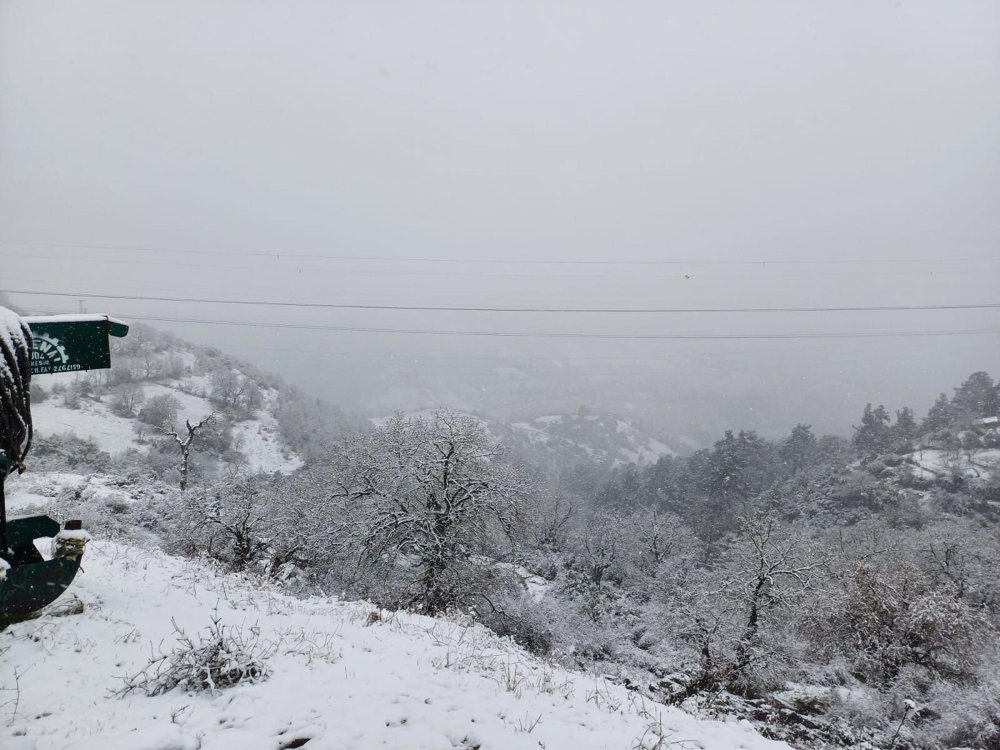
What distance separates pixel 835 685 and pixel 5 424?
29.9 m

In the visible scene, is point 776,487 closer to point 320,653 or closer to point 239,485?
point 239,485

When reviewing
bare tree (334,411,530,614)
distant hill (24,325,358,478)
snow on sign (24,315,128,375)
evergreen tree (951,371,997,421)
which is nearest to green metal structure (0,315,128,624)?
snow on sign (24,315,128,375)

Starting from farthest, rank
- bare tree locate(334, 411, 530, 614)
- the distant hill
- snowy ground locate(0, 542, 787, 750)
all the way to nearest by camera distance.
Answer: the distant hill < bare tree locate(334, 411, 530, 614) < snowy ground locate(0, 542, 787, 750)

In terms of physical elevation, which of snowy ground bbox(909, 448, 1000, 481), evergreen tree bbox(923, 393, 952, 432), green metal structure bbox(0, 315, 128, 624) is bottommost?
snowy ground bbox(909, 448, 1000, 481)

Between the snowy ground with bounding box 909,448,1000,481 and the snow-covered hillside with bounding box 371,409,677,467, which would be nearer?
the snowy ground with bounding box 909,448,1000,481

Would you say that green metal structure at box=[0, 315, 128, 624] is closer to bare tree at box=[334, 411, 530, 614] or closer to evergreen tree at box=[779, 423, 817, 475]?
bare tree at box=[334, 411, 530, 614]

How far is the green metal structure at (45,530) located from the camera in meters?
4.80

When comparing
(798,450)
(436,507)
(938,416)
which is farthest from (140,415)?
(938,416)

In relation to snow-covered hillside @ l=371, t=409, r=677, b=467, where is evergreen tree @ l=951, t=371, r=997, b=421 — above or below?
above

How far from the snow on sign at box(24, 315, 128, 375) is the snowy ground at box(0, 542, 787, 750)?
289cm

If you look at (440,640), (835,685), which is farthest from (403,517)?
(835,685)

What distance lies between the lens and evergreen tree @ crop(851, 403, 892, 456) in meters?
70.7

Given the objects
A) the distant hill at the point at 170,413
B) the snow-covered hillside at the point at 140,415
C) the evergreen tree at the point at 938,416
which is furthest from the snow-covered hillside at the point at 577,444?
the snow-covered hillside at the point at 140,415

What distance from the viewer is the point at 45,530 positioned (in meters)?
4.97
